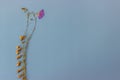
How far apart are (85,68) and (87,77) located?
7cm

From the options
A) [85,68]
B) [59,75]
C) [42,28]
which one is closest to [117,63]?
[85,68]

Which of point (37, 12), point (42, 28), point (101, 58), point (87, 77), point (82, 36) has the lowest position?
point (87, 77)

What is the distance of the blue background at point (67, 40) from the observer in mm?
1699

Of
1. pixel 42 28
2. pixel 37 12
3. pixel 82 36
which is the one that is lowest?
pixel 82 36

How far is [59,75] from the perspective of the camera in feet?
5.65

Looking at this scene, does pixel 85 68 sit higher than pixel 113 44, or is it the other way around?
pixel 113 44

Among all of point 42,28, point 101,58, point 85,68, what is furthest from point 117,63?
point 42,28

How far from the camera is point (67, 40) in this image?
5.64 feet

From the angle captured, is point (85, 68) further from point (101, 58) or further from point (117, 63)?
point (117, 63)

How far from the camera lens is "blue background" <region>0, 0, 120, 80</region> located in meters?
1.70

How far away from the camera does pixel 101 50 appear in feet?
5.59

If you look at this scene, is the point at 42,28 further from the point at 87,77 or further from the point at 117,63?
the point at 117,63

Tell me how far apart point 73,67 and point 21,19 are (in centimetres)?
57

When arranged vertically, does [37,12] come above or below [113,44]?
above
